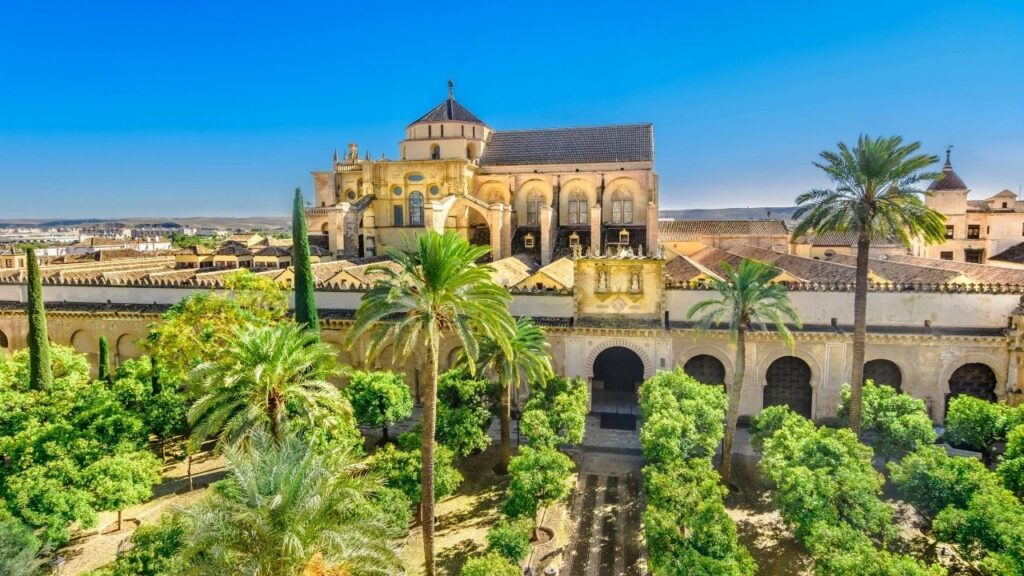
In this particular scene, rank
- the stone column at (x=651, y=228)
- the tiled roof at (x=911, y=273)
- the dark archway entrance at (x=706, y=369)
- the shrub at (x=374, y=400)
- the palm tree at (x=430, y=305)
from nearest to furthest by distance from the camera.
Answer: the palm tree at (x=430, y=305) → the shrub at (x=374, y=400) → the dark archway entrance at (x=706, y=369) → the tiled roof at (x=911, y=273) → the stone column at (x=651, y=228)

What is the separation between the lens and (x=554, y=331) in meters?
24.4

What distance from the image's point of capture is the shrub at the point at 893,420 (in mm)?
17625

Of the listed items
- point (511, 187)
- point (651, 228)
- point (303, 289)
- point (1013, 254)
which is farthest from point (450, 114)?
point (1013, 254)

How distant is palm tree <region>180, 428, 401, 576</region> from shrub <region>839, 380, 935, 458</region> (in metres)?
15.5

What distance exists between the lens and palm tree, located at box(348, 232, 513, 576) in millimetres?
12844

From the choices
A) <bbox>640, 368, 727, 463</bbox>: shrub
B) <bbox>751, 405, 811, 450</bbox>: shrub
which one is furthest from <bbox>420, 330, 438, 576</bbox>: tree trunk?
<bbox>751, 405, 811, 450</bbox>: shrub

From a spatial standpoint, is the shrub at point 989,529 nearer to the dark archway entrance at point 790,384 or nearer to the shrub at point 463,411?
the dark archway entrance at point 790,384

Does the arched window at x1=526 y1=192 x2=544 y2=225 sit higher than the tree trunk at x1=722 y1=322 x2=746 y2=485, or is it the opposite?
the arched window at x1=526 y1=192 x2=544 y2=225

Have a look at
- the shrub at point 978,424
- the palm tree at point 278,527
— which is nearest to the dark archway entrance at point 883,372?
the shrub at point 978,424

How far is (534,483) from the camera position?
15266 mm

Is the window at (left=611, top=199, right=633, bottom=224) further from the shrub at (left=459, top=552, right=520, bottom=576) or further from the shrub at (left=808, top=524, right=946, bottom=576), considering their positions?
the shrub at (left=459, top=552, right=520, bottom=576)

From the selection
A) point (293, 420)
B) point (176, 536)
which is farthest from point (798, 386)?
point (176, 536)

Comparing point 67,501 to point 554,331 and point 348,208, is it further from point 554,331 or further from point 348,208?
point 348,208

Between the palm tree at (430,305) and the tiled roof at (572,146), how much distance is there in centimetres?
3174
